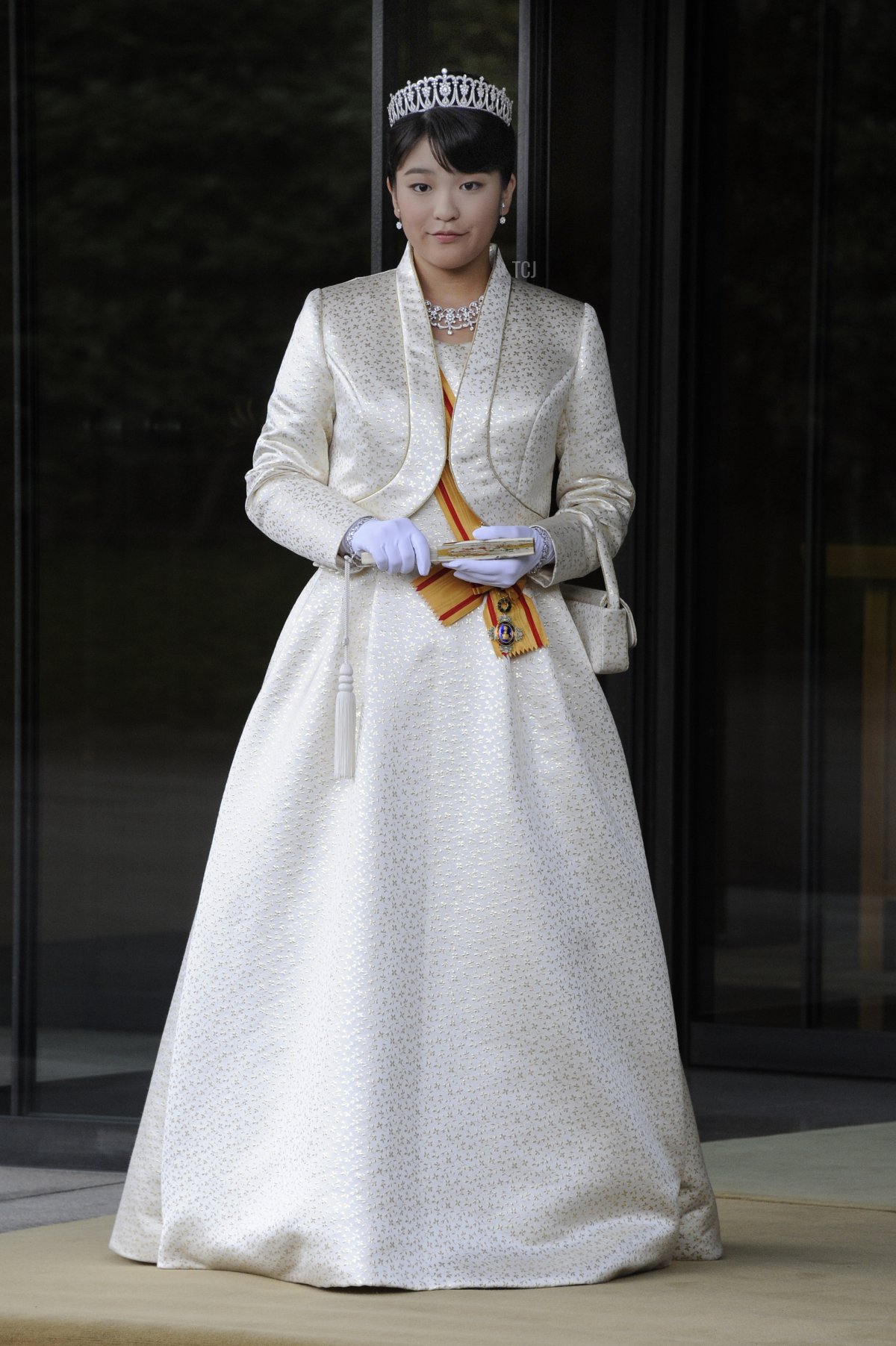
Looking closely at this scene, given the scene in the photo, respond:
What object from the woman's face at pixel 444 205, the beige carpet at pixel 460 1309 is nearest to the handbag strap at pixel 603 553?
the woman's face at pixel 444 205

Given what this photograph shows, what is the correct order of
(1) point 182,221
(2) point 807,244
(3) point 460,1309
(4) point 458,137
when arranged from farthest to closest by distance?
(2) point 807,244
(1) point 182,221
(4) point 458,137
(3) point 460,1309

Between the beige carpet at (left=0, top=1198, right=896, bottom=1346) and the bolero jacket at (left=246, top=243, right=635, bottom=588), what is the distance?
0.94 meters

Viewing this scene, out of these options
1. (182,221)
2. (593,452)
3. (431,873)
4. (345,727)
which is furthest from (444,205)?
(182,221)

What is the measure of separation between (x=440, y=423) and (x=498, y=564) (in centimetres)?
22

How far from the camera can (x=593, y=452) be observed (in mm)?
3035

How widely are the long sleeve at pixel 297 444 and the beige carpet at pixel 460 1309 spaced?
96cm

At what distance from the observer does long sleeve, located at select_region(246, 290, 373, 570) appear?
290cm

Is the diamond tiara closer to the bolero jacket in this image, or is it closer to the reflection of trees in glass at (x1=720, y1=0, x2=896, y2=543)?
the bolero jacket

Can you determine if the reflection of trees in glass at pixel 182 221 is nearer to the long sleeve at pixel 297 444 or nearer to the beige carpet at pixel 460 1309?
the long sleeve at pixel 297 444

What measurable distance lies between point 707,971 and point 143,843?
1.30m

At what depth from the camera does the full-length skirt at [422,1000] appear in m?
2.71

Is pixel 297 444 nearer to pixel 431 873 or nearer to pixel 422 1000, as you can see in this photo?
pixel 431 873

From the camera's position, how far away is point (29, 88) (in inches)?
159

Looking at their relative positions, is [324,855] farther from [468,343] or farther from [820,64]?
[820,64]
